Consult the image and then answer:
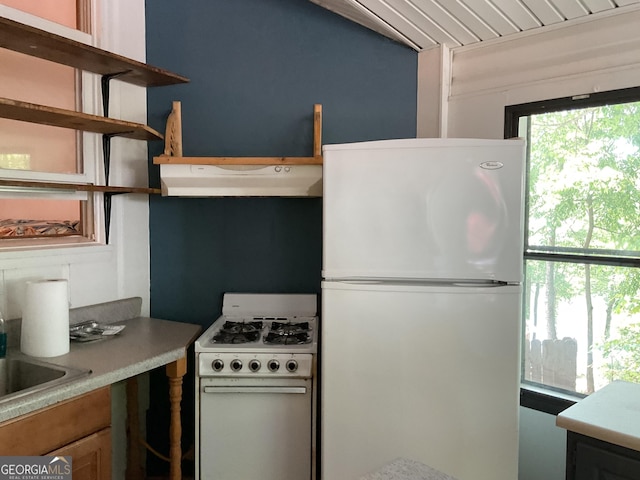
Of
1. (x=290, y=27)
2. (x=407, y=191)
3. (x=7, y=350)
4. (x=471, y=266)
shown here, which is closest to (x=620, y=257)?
(x=471, y=266)

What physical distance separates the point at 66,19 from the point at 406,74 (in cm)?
168

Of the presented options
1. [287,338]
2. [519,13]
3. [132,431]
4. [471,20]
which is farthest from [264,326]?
[519,13]

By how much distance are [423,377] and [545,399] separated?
745 millimetres

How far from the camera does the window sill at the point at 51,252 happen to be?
199 centimetres

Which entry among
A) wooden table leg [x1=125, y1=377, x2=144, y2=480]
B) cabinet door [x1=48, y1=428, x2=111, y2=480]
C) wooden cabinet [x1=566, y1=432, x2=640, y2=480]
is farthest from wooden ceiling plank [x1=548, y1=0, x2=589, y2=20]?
wooden table leg [x1=125, y1=377, x2=144, y2=480]

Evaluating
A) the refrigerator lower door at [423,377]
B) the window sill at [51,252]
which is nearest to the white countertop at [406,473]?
the refrigerator lower door at [423,377]

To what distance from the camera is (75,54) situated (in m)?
2.02

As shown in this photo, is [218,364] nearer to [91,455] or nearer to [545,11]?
[91,455]

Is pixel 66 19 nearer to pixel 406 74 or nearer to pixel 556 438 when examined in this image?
pixel 406 74

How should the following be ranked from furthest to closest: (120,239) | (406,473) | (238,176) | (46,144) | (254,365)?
(120,239) → (238,176) → (46,144) → (254,365) → (406,473)

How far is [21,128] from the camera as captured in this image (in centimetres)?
203

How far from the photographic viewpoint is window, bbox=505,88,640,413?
6.56ft

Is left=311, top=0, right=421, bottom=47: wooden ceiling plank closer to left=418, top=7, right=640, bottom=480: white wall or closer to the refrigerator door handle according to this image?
left=418, top=7, right=640, bottom=480: white wall

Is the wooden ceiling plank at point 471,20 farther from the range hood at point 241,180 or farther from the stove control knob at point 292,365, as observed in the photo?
the stove control knob at point 292,365
